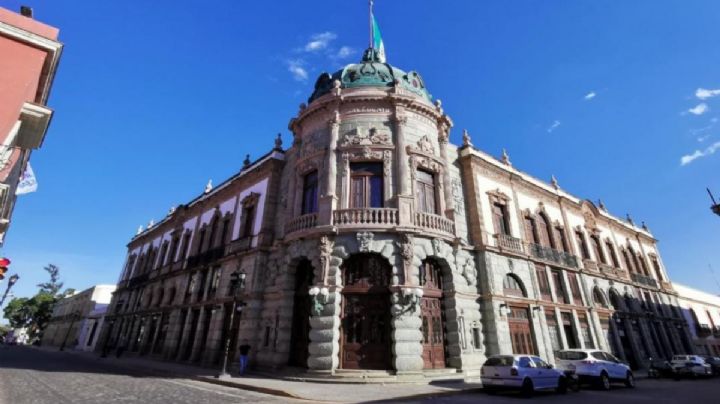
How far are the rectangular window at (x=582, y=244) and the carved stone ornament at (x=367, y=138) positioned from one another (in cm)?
1738

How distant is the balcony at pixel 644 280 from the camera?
2829 centimetres

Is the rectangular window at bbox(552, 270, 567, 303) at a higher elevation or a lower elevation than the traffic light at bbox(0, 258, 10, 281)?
higher

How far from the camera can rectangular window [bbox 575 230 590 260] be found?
81.3ft

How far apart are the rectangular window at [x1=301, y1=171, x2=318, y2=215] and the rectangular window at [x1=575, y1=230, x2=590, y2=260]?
19.5m

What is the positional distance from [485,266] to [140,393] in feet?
48.6

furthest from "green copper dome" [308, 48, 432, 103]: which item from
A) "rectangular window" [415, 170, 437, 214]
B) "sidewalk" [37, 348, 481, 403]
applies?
"sidewalk" [37, 348, 481, 403]

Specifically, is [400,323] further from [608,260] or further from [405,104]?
[608,260]

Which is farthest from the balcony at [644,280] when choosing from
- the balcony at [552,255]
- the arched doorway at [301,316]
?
the arched doorway at [301,316]

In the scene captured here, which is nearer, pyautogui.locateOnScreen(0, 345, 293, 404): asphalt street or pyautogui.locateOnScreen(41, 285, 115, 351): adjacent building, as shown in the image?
pyautogui.locateOnScreen(0, 345, 293, 404): asphalt street

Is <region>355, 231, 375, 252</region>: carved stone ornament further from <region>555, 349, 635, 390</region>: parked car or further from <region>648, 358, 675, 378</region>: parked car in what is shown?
<region>648, 358, 675, 378</region>: parked car

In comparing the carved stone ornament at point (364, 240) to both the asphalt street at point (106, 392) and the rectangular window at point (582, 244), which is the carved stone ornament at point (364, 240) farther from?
the rectangular window at point (582, 244)

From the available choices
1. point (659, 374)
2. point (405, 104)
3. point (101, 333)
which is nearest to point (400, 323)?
point (405, 104)

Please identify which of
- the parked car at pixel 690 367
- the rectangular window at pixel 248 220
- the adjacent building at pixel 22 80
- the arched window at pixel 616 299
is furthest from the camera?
the arched window at pixel 616 299

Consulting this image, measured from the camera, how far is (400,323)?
13.6 meters
